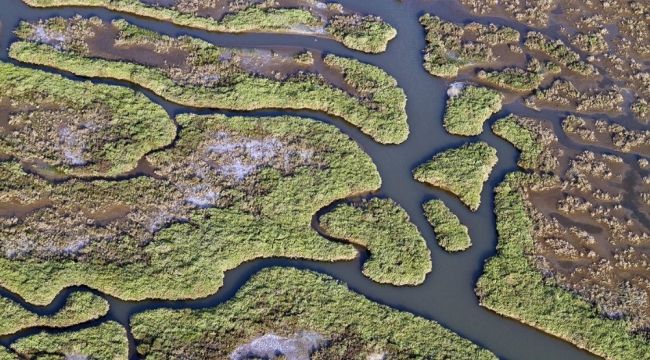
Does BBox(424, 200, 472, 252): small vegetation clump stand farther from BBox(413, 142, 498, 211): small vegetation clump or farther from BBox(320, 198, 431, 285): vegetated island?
BBox(413, 142, 498, 211): small vegetation clump

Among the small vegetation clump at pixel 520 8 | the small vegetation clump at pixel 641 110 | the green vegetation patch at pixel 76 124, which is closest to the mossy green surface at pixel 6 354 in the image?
the green vegetation patch at pixel 76 124

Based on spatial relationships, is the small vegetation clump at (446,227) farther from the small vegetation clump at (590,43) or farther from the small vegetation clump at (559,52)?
the small vegetation clump at (590,43)

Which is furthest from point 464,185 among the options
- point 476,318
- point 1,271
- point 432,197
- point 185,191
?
point 1,271

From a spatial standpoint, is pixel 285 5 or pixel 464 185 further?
pixel 285 5

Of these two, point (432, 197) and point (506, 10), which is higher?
point (506, 10)

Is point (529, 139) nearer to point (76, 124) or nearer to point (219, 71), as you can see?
point (219, 71)

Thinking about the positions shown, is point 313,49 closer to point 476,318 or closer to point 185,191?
point 185,191

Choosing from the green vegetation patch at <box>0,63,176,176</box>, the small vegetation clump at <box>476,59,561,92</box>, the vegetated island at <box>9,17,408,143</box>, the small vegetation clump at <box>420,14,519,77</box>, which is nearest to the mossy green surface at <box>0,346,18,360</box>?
the green vegetation patch at <box>0,63,176,176</box>
